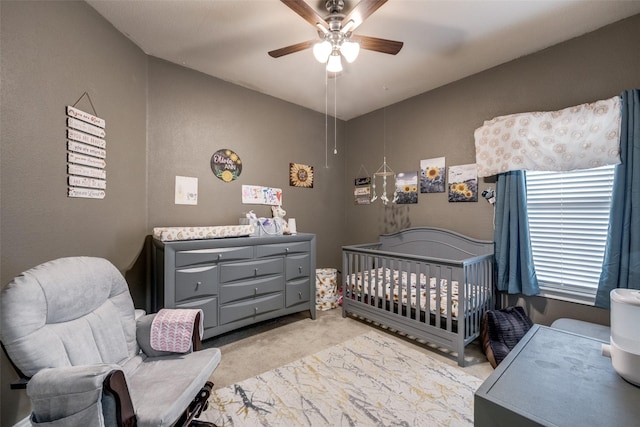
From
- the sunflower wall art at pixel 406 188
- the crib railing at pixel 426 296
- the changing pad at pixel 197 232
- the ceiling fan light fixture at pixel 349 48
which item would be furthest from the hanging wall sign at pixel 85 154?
the sunflower wall art at pixel 406 188

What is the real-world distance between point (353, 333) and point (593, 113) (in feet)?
8.85

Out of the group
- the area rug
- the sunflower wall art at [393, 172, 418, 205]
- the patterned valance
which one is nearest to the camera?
the area rug

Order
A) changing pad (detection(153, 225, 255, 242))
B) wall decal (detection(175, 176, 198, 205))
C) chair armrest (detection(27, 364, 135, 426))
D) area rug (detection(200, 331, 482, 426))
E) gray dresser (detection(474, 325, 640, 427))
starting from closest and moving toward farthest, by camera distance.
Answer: gray dresser (detection(474, 325, 640, 427)), chair armrest (detection(27, 364, 135, 426)), area rug (detection(200, 331, 482, 426)), changing pad (detection(153, 225, 255, 242)), wall decal (detection(175, 176, 198, 205))

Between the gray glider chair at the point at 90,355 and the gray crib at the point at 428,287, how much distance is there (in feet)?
5.61

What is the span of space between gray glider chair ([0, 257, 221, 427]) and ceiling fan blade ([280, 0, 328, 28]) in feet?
5.82

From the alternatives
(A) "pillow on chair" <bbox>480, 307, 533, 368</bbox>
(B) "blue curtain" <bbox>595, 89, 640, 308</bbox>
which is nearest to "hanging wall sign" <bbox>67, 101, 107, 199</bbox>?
(A) "pillow on chair" <bbox>480, 307, 533, 368</bbox>

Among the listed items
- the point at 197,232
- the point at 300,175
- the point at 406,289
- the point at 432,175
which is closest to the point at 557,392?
the point at 406,289

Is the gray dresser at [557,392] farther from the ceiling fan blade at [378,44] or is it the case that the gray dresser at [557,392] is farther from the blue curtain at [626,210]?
the ceiling fan blade at [378,44]

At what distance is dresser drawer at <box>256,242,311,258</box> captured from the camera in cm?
257

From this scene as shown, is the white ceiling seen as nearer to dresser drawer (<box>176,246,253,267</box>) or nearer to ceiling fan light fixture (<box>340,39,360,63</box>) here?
ceiling fan light fixture (<box>340,39,360,63</box>)

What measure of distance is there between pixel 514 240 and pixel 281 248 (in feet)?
7.12

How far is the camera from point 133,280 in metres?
2.29

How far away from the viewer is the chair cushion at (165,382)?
3.55 ft

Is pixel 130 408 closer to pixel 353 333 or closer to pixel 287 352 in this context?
pixel 287 352
